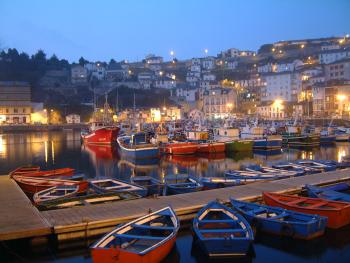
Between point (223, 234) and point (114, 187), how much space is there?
25.1 ft

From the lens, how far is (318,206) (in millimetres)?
12406

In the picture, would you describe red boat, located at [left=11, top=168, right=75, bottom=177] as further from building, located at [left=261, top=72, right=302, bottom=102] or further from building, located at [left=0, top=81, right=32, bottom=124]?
building, located at [left=0, top=81, right=32, bottom=124]

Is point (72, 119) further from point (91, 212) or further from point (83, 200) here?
point (91, 212)

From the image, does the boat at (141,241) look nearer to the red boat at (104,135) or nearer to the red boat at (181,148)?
the red boat at (181,148)

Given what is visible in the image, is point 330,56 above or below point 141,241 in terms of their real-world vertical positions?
above

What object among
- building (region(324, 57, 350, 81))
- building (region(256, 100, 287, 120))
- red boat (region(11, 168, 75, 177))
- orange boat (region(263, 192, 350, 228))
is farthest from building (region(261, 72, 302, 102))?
orange boat (region(263, 192, 350, 228))

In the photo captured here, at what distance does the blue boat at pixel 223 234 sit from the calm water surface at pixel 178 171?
1.30ft

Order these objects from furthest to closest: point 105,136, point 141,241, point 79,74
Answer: point 79,74 → point 105,136 → point 141,241

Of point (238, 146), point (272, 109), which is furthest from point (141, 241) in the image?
point (272, 109)

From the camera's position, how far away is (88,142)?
49156 mm

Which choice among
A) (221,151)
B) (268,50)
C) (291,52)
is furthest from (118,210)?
(268,50)

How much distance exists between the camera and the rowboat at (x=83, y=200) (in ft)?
43.3

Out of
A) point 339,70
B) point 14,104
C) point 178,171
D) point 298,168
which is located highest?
point 339,70

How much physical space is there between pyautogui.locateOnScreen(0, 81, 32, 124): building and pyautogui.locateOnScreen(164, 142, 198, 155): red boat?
7111 centimetres
